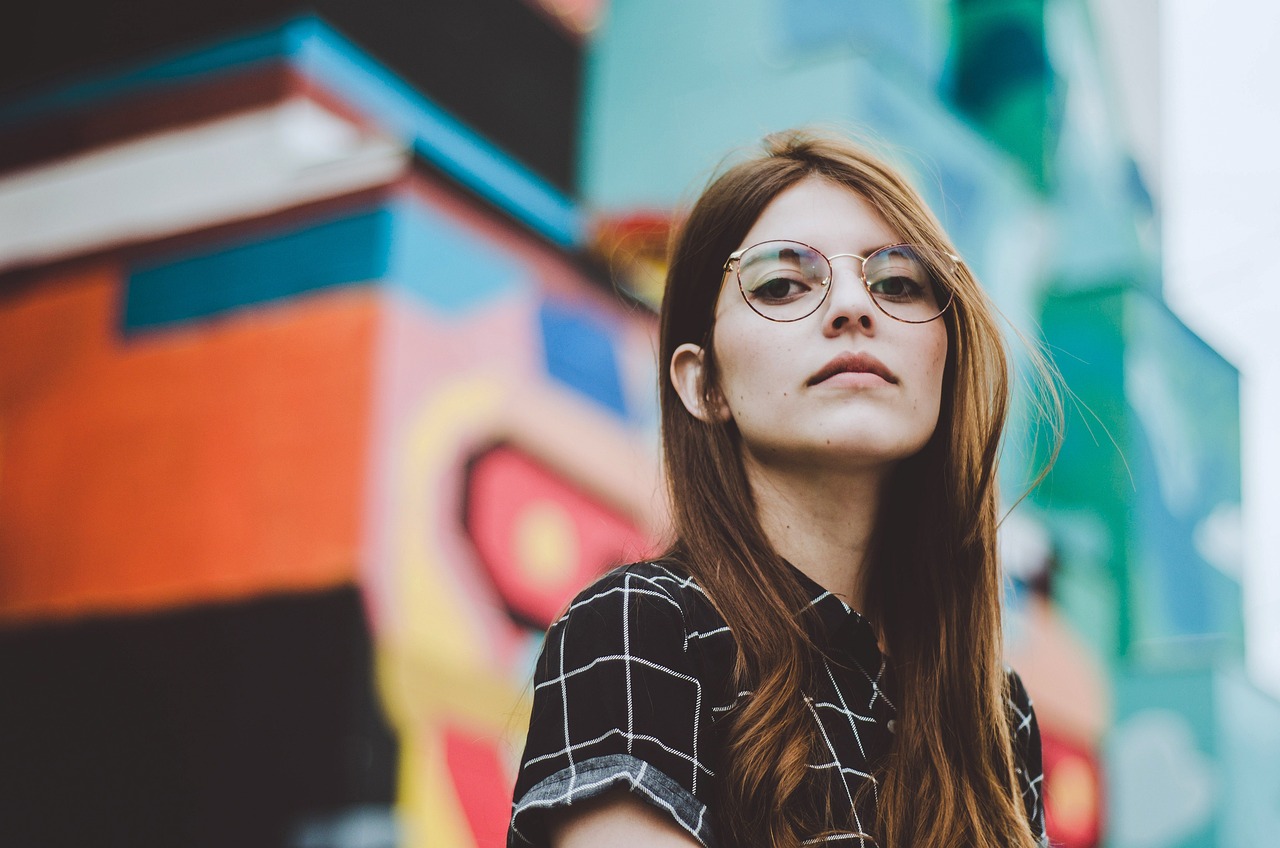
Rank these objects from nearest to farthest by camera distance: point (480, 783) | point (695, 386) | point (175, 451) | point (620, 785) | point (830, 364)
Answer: point (620, 785) → point (830, 364) → point (695, 386) → point (480, 783) → point (175, 451)

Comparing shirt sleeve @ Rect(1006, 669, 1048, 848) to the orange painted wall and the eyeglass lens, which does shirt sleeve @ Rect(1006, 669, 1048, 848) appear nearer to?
the eyeglass lens

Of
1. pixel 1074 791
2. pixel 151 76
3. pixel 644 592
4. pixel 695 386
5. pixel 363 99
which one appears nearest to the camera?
pixel 644 592

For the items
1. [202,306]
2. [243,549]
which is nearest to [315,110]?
[202,306]

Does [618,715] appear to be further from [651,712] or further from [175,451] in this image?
[175,451]

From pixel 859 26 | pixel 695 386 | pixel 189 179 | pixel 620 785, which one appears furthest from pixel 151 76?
pixel 620 785

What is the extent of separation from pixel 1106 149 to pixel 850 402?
274 inches

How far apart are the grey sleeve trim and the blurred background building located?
6.50 ft

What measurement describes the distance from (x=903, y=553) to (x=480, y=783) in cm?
228

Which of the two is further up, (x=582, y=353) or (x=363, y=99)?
(x=363, y=99)

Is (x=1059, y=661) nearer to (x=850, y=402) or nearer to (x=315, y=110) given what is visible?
(x=315, y=110)

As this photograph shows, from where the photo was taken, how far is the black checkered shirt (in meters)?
1.11

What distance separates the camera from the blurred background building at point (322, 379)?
134 inches

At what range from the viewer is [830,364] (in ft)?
4.46

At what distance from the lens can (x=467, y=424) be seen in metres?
3.75
